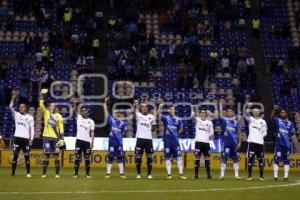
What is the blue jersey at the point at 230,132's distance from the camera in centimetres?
2712

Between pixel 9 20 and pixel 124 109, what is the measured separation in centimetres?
1195

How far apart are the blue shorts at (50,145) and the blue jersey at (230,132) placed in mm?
6763

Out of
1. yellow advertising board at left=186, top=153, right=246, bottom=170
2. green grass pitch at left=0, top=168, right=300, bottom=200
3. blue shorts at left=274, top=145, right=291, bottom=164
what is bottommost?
green grass pitch at left=0, top=168, right=300, bottom=200

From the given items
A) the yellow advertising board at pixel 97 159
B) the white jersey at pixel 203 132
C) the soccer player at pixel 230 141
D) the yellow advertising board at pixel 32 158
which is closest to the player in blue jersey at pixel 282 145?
the soccer player at pixel 230 141

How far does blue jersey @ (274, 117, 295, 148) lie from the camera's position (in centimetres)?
2647

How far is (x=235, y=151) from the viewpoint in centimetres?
2712

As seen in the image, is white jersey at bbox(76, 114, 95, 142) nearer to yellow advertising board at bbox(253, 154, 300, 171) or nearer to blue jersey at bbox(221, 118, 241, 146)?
blue jersey at bbox(221, 118, 241, 146)

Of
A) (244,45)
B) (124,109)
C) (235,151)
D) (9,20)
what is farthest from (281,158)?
(9,20)

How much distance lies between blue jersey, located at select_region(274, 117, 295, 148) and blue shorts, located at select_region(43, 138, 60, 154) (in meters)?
8.71

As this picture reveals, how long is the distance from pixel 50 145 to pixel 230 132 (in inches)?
284

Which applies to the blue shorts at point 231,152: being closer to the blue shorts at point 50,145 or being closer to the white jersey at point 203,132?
the white jersey at point 203,132

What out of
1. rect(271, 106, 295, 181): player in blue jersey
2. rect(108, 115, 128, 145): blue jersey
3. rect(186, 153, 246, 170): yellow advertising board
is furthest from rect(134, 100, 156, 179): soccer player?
rect(186, 153, 246, 170): yellow advertising board

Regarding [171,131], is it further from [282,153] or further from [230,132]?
[282,153]

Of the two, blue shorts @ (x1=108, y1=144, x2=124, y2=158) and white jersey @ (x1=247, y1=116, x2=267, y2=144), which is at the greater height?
white jersey @ (x1=247, y1=116, x2=267, y2=144)
